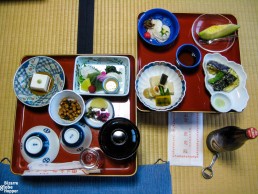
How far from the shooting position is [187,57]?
3.95 feet

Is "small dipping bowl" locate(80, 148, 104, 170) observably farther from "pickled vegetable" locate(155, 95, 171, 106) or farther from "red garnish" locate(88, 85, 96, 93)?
"pickled vegetable" locate(155, 95, 171, 106)

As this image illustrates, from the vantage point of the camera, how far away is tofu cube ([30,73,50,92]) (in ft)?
3.74

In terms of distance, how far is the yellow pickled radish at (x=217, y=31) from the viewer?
1.19 metres

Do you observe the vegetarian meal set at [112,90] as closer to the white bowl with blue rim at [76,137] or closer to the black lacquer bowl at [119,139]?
the white bowl with blue rim at [76,137]

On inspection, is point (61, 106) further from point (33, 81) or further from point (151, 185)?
point (151, 185)

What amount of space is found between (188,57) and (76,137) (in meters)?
0.69

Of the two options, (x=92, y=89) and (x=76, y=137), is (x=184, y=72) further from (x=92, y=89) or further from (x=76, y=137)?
(x=76, y=137)

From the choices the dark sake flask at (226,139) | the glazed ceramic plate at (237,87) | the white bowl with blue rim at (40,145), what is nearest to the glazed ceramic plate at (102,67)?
the white bowl with blue rim at (40,145)

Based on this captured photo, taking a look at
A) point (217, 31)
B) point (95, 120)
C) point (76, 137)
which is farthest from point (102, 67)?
point (217, 31)

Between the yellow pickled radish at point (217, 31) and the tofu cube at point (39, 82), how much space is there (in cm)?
83

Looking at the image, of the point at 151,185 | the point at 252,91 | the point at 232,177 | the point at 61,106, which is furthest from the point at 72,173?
the point at 252,91

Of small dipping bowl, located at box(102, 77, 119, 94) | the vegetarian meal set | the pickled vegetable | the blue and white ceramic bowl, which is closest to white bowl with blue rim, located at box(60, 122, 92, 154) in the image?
the vegetarian meal set

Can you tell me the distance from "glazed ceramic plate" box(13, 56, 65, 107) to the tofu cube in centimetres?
4

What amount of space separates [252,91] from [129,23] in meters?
0.82
